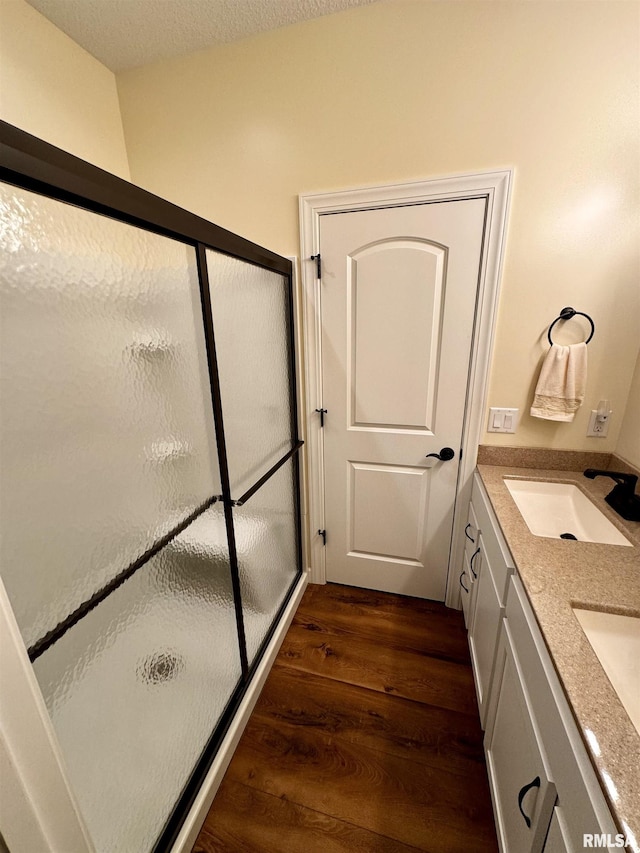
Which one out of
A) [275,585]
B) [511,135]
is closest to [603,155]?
[511,135]

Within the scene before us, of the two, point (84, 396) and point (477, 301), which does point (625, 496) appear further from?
point (84, 396)

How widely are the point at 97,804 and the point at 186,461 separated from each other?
82 cm

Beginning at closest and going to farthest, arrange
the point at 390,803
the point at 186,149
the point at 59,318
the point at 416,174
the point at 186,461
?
the point at 59,318 < the point at 186,461 < the point at 390,803 < the point at 416,174 < the point at 186,149

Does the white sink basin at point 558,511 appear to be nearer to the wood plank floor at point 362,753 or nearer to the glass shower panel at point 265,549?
the wood plank floor at point 362,753

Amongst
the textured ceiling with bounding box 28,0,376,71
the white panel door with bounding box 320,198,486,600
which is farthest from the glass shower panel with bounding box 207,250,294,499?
the textured ceiling with bounding box 28,0,376,71

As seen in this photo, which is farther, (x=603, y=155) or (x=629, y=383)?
(x=629, y=383)

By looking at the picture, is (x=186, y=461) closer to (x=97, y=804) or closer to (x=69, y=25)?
(x=97, y=804)

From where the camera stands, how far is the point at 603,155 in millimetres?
1287

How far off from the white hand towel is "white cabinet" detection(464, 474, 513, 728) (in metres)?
0.45

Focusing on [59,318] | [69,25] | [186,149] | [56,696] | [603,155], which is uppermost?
[69,25]

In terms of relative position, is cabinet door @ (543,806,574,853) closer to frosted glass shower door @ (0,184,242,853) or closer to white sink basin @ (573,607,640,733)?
white sink basin @ (573,607,640,733)

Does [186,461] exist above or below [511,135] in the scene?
below

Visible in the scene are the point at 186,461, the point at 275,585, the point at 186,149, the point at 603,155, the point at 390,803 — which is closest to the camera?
the point at 186,461

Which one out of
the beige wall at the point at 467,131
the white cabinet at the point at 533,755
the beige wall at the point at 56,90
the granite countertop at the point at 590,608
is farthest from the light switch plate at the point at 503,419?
the beige wall at the point at 56,90
